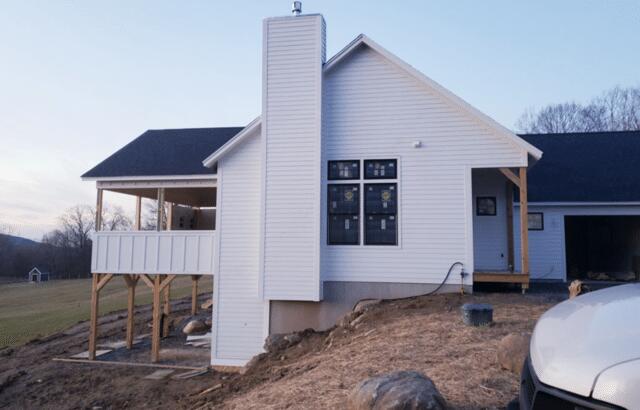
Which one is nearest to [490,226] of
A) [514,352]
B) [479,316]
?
[479,316]

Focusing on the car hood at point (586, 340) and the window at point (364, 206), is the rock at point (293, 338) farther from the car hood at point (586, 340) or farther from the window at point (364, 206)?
the car hood at point (586, 340)

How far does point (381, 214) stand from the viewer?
36.4 ft

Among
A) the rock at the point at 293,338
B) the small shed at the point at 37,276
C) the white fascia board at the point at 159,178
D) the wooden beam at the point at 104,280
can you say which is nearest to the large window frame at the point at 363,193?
the rock at the point at 293,338

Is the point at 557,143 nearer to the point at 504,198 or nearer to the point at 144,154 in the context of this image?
the point at 504,198

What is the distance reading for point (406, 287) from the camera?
35.5ft

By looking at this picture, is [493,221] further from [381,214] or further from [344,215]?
[344,215]

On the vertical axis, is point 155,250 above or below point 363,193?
below

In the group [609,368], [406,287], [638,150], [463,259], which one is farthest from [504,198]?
[609,368]

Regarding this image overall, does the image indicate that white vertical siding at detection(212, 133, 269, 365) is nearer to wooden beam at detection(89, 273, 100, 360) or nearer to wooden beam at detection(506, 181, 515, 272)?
wooden beam at detection(89, 273, 100, 360)

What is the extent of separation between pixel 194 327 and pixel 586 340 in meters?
15.9

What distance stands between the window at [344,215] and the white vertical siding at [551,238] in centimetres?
637

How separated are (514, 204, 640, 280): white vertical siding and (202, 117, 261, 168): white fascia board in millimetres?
8608

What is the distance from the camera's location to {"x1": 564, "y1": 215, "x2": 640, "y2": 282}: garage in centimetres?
1686

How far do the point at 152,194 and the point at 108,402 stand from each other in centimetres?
700
